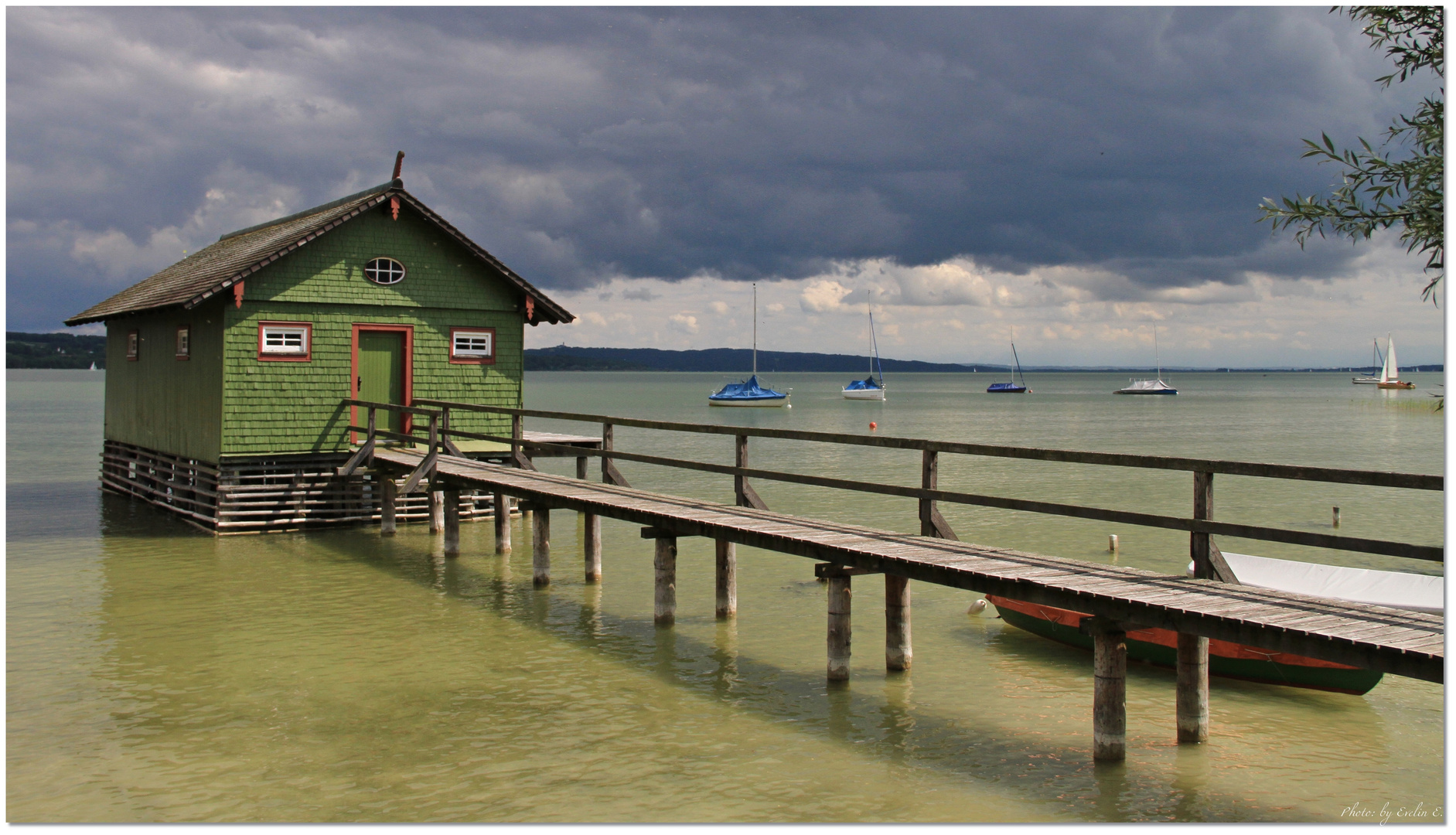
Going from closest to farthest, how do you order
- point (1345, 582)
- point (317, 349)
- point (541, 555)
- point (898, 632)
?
1. point (898, 632)
2. point (1345, 582)
3. point (541, 555)
4. point (317, 349)

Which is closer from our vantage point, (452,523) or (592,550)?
(592,550)

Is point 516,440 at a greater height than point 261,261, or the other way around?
point 261,261

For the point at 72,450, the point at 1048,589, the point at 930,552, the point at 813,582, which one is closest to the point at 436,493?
the point at 813,582

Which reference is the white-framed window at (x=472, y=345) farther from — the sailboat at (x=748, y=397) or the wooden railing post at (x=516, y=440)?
the sailboat at (x=748, y=397)

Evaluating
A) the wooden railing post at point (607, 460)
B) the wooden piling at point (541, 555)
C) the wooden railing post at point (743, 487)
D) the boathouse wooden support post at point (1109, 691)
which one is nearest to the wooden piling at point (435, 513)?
the wooden railing post at point (607, 460)

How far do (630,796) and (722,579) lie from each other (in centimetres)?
564

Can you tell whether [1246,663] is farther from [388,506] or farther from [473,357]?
[473,357]

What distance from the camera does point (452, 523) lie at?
18.0 meters

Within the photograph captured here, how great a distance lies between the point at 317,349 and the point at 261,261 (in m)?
1.97

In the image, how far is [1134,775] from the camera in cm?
852

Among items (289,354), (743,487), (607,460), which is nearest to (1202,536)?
(743,487)

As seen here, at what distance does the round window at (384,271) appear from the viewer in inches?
826

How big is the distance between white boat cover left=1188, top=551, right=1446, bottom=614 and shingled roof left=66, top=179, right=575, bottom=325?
44.9 ft

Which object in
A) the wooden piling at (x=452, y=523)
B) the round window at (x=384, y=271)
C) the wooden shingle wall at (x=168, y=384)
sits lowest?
the wooden piling at (x=452, y=523)
